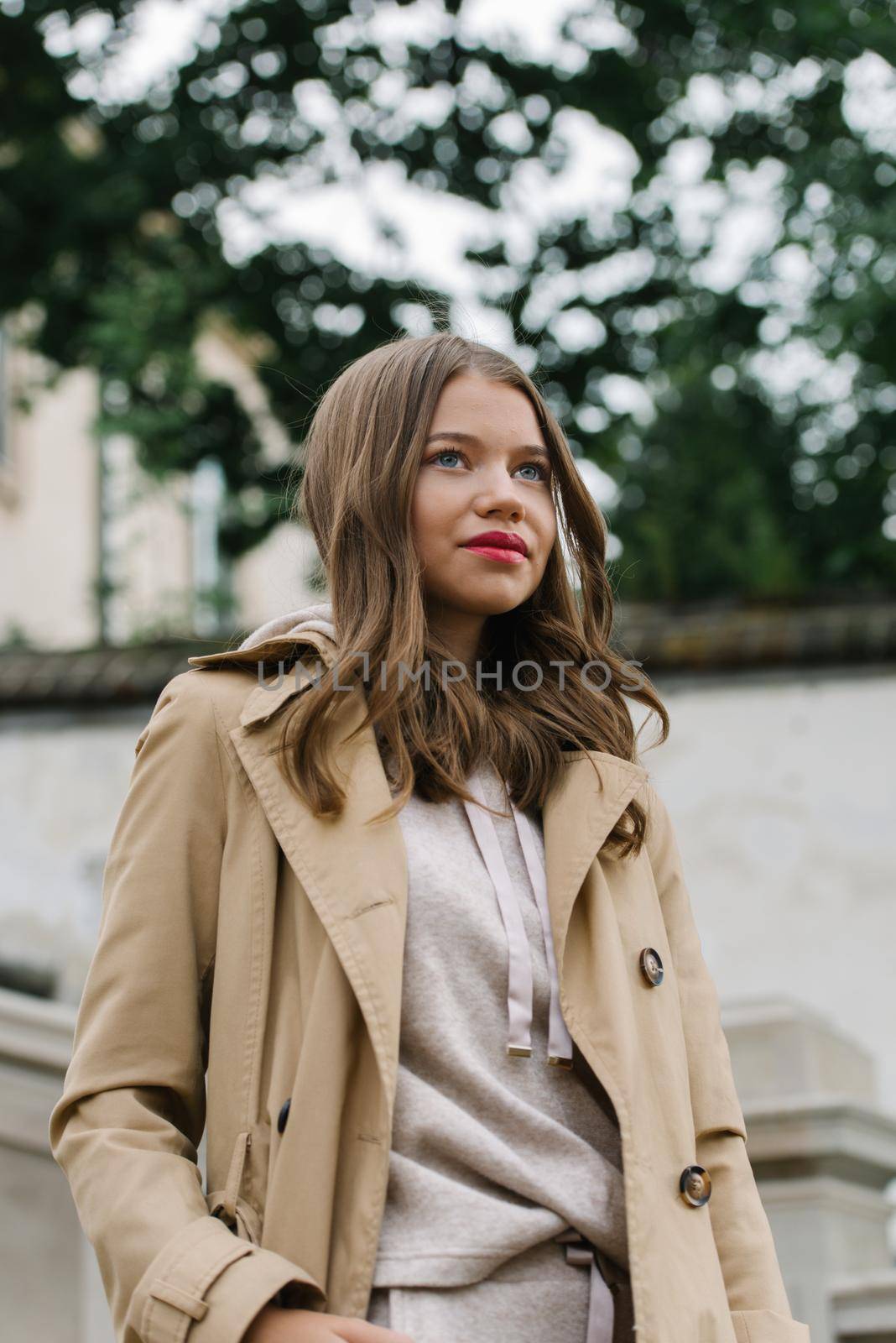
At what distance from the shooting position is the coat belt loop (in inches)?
64.4

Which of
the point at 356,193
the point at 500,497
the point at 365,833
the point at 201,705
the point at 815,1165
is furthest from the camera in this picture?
the point at 356,193

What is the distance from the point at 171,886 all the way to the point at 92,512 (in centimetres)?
1579

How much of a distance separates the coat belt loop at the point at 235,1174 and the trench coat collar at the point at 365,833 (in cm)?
18

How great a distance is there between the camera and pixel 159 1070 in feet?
5.57

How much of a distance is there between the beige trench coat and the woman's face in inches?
8.3

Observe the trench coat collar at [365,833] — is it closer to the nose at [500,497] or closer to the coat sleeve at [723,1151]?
the coat sleeve at [723,1151]

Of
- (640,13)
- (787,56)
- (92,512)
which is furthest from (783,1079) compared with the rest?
(92,512)

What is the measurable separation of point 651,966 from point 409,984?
331 mm

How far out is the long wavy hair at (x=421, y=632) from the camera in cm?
188

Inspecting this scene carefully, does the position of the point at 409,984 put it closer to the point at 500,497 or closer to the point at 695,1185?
the point at 695,1185

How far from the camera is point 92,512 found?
55.8 feet

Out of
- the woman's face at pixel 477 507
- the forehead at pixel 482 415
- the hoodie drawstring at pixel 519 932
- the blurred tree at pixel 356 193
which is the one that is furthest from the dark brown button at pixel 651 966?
the blurred tree at pixel 356 193

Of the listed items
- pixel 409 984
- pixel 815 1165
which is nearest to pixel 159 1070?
pixel 409 984

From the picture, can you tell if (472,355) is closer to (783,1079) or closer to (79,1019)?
(79,1019)
